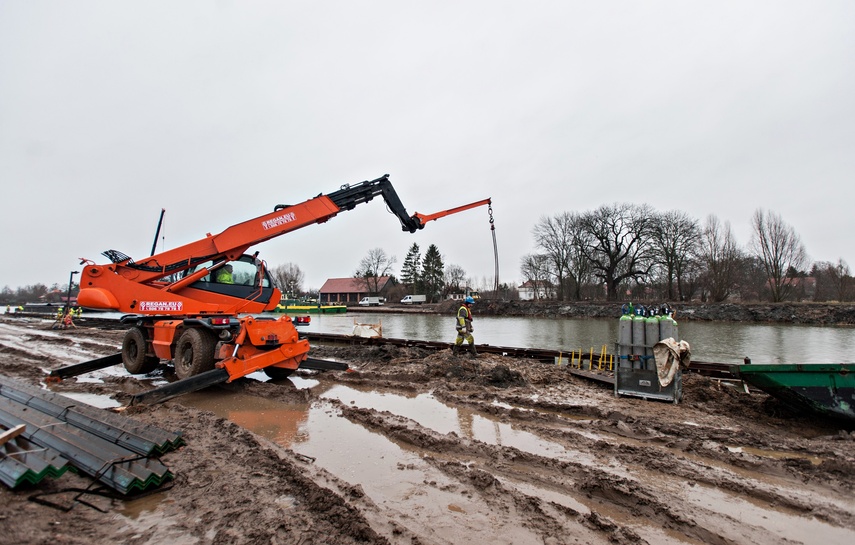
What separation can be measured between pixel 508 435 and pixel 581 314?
41.6 m

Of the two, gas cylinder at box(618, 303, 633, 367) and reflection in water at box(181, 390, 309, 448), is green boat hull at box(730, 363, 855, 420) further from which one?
reflection in water at box(181, 390, 309, 448)

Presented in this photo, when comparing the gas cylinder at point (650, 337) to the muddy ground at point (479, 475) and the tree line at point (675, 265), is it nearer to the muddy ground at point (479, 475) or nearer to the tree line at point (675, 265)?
the muddy ground at point (479, 475)

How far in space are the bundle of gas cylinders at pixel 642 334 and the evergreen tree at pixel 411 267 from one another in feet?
238

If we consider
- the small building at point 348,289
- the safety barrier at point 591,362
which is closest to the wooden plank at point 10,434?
the safety barrier at point 591,362

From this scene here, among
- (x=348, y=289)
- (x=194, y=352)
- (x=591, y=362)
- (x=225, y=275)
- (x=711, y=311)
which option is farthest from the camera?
(x=348, y=289)

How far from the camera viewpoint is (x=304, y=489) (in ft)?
12.4

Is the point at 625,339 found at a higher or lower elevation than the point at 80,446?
higher

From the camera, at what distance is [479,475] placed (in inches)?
161

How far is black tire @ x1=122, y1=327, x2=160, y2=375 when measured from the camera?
9355mm

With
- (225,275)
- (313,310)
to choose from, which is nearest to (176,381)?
(225,275)

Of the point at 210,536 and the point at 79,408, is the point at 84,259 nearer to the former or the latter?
the point at 79,408

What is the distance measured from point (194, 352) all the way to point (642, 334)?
26.2 ft

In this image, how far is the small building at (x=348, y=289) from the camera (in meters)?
88.0

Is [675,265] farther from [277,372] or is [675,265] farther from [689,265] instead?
[277,372]
